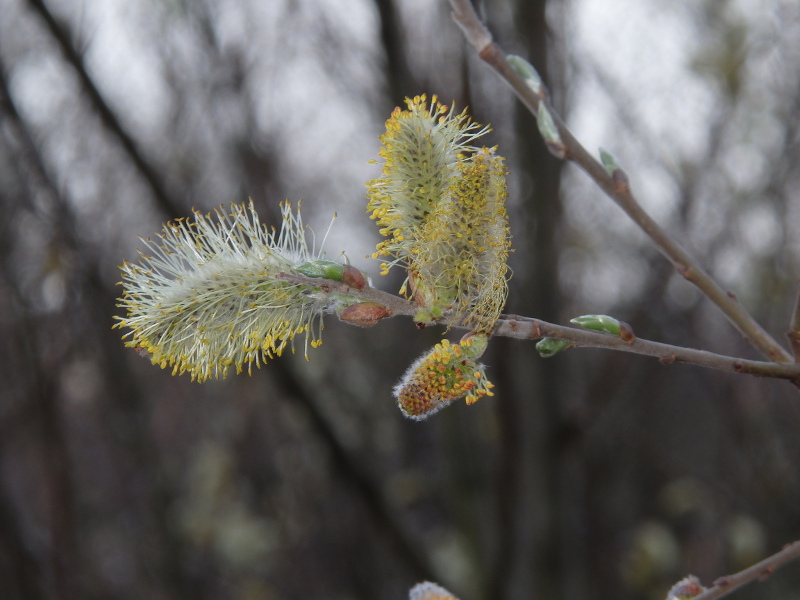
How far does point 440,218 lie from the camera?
122cm

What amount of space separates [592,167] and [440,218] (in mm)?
327

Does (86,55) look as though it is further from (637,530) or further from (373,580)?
(637,530)

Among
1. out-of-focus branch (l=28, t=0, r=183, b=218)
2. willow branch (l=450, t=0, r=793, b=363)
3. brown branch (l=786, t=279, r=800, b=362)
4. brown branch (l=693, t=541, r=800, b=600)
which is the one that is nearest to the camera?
willow branch (l=450, t=0, r=793, b=363)

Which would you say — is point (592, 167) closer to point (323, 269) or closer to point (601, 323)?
point (601, 323)

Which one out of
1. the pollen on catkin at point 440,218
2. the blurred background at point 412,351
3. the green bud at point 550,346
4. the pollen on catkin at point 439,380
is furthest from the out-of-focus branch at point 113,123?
the green bud at point 550,346

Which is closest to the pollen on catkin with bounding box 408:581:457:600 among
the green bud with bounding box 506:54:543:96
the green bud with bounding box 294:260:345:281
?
the green bud with bounding box 294:260:345:281

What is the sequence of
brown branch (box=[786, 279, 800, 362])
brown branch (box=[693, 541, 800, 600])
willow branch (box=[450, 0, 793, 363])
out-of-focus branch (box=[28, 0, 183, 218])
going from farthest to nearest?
out-of-focus branch (box=[28, 0, 183, 218]) → brown branch (box=[786, 279, 800, 362]) → brown branch (box=[693, 541, 800, 600]) → willow branch (box=[450, 0, 793, 363])

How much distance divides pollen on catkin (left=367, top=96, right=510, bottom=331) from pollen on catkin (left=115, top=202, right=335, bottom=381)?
0.55ft

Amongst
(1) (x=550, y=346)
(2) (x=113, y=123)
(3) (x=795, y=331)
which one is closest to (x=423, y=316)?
(1) (x=550, y=346)

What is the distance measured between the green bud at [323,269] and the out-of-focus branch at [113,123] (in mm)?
1919

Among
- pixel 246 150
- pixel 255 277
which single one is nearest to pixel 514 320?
pixel 255 277

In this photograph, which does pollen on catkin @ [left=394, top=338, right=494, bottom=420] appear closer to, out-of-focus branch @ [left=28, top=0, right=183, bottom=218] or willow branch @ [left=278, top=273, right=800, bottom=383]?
willow branch @ [left=278, top=273, right=800, bottom=383]

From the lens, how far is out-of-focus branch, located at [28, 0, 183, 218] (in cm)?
284

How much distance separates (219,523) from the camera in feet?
23.6
